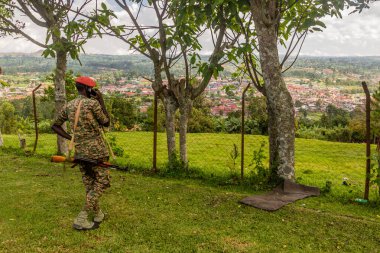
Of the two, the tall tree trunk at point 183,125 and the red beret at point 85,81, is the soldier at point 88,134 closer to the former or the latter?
the red beret at point 85,81

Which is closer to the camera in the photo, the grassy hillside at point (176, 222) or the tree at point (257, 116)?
the grassy hillside at point (176, 222)

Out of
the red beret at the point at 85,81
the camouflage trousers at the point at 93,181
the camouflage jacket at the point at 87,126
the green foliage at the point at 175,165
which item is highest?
the red beret at the point at 85,81

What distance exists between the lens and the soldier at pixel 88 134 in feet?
16.8

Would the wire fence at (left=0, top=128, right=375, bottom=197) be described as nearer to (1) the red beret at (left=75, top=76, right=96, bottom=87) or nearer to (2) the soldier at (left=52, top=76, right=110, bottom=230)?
(2) the soldier at (left=52, top=76, right=110, bottom=230)

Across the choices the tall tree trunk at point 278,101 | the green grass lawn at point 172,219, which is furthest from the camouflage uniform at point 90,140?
the tall tree trunk at point 278,101

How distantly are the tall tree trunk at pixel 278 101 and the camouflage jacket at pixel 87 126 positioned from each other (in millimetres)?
3789

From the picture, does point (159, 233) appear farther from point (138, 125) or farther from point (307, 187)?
point (138, 125)

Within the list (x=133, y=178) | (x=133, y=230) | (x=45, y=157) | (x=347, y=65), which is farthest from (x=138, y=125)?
(x=347, y=65)

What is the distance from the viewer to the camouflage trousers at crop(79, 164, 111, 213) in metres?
5.27

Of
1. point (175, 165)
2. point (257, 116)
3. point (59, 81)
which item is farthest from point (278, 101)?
point (257, 116)

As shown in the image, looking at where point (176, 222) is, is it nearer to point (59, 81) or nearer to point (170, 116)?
point (170, 116)

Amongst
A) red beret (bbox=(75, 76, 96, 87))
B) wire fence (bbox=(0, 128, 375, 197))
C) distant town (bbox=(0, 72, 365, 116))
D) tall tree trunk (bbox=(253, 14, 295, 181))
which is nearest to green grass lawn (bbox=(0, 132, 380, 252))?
tall tree trunk (bbox=(253, 14, 295, 181))

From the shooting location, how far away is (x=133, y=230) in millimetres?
5352

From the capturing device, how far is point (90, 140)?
5.17m
